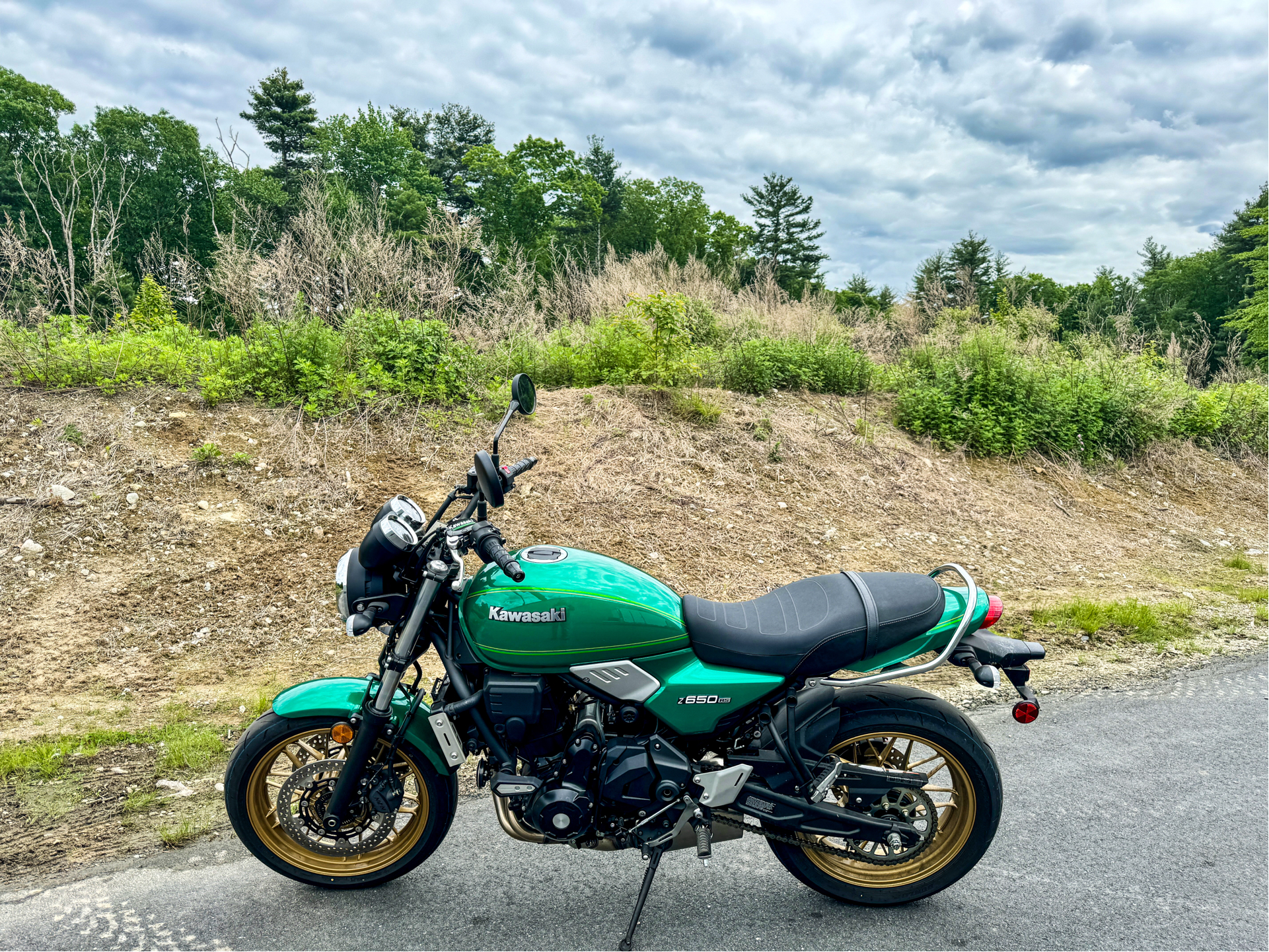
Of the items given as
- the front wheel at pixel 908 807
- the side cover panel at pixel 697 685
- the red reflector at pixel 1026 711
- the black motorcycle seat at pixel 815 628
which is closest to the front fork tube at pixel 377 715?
the side cover panel at pixel 697 685

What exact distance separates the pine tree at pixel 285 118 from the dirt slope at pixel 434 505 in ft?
122

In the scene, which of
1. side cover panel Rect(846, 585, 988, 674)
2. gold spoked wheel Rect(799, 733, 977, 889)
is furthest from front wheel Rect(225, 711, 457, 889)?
side cover panel Rect(846, 585, 988, 674)

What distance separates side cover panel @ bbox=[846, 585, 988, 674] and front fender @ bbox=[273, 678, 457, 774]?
143 centimetres

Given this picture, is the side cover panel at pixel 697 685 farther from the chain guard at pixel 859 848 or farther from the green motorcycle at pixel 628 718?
the chain guard at pixel 859 848

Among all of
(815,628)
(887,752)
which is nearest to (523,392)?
(815,628)

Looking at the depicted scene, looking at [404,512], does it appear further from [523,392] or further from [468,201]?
[468,201]

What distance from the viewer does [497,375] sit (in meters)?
8.05

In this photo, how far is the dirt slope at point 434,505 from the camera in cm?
452

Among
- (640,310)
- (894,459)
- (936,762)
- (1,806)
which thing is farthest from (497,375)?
(936,762)

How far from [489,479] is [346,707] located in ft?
3.24

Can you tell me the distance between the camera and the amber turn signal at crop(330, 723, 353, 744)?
250cm

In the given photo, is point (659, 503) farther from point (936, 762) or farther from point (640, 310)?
point (936, 762)

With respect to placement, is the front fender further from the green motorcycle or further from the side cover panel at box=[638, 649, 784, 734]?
the side cover panel at box=[638, 649, 784, 734]

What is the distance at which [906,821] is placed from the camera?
254 centimetres
